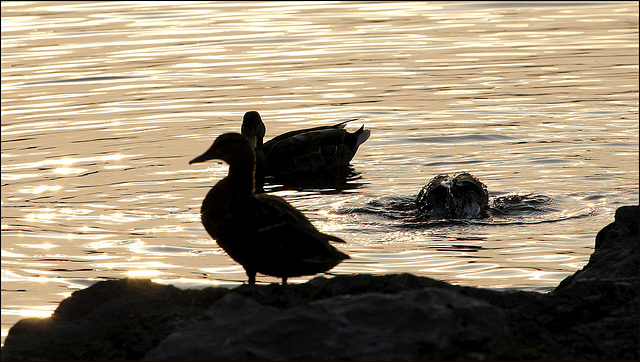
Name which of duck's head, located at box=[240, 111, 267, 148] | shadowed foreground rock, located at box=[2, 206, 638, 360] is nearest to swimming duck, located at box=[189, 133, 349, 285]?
shadowed foreground rock, located at box=[2, 206, 638, 360]

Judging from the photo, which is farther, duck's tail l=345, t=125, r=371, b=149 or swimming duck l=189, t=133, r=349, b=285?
duck's tail l=345, t=125, r=371, b=149

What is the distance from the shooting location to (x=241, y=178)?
6883mm

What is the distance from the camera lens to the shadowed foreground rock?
4.56 meters

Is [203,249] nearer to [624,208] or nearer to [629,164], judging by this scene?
[624,208]

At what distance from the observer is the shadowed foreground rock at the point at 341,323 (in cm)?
456

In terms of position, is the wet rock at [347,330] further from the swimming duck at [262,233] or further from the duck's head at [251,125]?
the duck's head at [251,125]

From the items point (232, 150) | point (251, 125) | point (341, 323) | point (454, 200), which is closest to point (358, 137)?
point (251, 125)

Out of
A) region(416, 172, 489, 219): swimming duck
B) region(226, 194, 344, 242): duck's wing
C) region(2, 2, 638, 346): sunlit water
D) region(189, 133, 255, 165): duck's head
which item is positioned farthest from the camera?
region(416, 172, 489, 219): swimming duck

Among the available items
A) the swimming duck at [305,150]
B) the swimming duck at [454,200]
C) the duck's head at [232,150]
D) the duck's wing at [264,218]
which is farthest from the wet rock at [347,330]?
the swimming duck at [305,150]

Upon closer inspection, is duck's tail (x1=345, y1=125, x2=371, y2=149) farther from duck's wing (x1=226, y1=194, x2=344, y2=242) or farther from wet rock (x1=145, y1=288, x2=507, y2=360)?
wet rock (x1=145, y1=288, x2=507, y2=360)

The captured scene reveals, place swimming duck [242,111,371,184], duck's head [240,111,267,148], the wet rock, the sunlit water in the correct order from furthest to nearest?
duck's head [240,111,267,148] → swimming duck [242,111,371,184] → the sunlit water → the wet rock

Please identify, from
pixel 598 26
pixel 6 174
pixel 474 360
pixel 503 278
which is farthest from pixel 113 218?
pixel 598 26

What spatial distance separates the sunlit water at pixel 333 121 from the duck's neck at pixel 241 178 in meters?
1.63

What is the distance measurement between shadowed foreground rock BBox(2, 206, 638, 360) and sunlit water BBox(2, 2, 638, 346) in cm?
205
